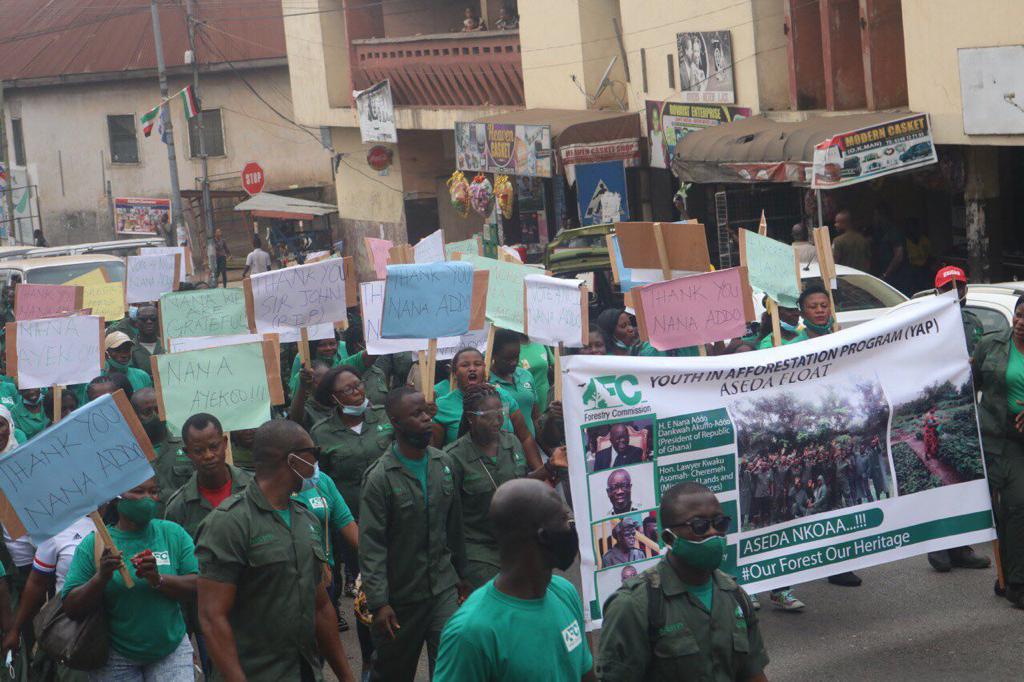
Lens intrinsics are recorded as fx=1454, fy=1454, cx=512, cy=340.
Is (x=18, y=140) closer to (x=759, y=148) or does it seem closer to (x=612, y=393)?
(x=759, y=148)

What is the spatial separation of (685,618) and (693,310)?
4202mm

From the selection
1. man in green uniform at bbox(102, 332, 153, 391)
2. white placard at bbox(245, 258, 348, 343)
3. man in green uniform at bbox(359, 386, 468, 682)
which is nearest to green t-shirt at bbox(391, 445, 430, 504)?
man in green uniform at bbox(359, 386, 468, 682)

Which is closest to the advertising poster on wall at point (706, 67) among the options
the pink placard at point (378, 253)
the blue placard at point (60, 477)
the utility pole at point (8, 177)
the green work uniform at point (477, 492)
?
the pink placard at point (378, 253)

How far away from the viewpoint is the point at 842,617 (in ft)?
24.9

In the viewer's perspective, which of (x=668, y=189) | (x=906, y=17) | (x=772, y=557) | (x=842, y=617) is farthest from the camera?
(x=668, y=189)

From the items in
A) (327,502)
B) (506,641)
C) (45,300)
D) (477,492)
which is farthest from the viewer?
(45,300)

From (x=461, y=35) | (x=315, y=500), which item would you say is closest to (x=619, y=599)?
(x=315, y=500)

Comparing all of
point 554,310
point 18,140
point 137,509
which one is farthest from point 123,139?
point 137,509

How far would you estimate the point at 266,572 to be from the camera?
16.7ft

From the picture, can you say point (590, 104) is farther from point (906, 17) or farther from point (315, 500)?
point (315, 500)

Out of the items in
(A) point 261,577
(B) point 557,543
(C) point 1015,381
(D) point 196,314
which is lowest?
(A) point 261,577

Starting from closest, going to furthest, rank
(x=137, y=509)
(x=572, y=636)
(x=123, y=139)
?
(x=572, y=636), (x=137, y=509), (x=123, y=139)

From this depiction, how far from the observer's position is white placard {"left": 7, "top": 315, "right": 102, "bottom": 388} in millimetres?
9578

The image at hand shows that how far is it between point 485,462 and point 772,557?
1360 mm
